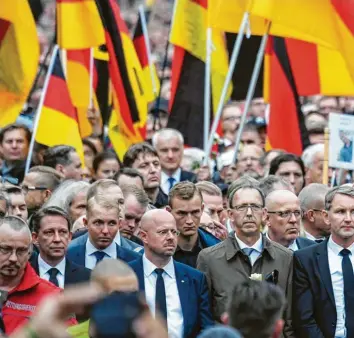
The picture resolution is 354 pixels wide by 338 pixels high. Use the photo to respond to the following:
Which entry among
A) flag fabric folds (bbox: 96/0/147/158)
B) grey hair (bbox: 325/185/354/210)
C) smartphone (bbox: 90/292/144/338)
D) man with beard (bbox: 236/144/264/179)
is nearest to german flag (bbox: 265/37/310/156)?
man with beard (bbox: 236/144/264/179)

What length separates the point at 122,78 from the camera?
54.2 feet

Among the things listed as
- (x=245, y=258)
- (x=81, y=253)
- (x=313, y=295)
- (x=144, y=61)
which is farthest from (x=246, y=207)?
(x=144, y=61)

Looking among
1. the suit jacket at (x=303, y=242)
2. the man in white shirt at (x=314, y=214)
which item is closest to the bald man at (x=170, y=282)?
the suit jacket at (x=303, y=242)

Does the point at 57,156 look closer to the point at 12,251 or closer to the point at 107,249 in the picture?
the point at 107,249

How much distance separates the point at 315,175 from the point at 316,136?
257 centimetres

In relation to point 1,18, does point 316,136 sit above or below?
below

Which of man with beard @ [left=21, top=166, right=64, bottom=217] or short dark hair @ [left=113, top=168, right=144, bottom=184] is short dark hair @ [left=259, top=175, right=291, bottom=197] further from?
man with beard @ [left=21, top=166, right=64, bottom=217]

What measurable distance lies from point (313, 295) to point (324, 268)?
8.8 inches

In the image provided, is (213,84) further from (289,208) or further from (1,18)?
(289,208)

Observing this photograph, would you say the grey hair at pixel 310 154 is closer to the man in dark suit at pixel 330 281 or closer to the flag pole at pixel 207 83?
the flag pole at pixel 207 83

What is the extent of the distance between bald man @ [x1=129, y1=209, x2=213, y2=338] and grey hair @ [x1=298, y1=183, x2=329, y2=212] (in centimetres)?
227

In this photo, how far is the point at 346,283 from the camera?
1127 centimetres

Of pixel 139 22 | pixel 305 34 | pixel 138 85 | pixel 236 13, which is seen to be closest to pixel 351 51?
pixel 305 34

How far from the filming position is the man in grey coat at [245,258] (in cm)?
1127
